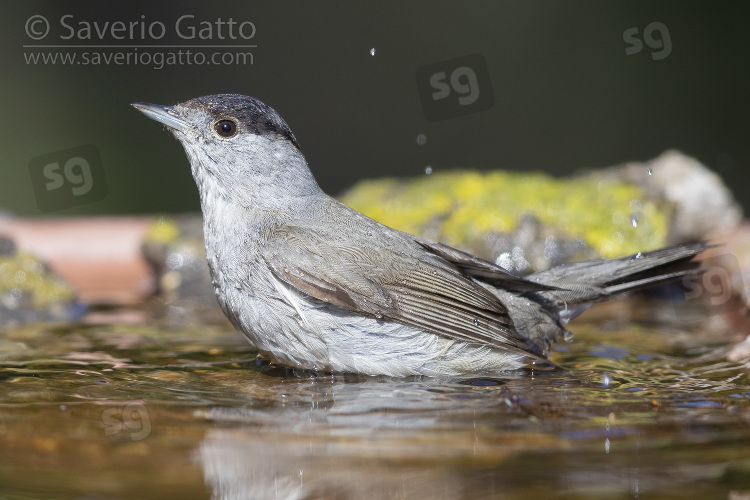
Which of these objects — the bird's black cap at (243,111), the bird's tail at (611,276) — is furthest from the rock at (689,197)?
the bird's black cap at (243,111)

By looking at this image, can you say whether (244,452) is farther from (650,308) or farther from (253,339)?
(650,308)

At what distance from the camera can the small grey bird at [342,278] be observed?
346cm

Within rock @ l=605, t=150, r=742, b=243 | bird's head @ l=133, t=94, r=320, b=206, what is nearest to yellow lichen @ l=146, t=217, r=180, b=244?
bird's head @ l=133, t=94, r=320, b=206

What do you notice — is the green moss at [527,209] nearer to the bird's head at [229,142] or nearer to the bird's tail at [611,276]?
the bird's tail at [611,276]

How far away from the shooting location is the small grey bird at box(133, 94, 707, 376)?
11.3 ft

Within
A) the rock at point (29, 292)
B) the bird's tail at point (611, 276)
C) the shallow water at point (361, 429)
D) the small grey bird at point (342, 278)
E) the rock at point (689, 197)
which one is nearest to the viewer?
the shallow water at point (361, 429)

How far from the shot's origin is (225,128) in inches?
155

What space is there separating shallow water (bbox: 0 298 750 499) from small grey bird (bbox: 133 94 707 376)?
17cm

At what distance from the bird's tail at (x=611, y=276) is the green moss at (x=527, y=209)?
3.47 ft

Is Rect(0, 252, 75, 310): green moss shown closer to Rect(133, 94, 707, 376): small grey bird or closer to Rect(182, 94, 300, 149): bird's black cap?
Rect(133, 94, 707, 376): small grey bird

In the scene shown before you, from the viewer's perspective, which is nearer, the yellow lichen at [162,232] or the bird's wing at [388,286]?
the bird's wing at [388,286]

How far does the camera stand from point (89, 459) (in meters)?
2.12

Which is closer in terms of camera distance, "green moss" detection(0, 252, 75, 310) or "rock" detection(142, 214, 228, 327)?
"green moss" detection(0, 252, 75, 310)

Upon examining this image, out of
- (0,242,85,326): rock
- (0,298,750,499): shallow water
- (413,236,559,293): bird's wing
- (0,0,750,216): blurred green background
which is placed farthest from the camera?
(0,0,750,216): blurred green background
